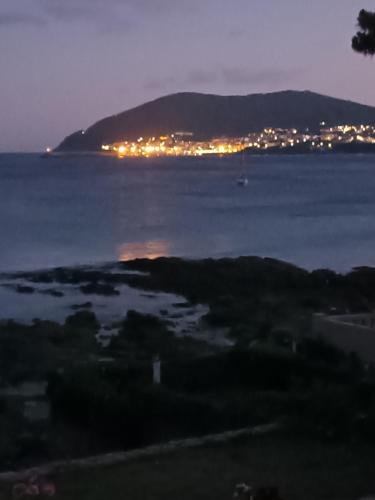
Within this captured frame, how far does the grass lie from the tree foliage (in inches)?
153

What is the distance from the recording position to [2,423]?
10.6 metres

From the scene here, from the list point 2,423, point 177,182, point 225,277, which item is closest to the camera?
point 2,423

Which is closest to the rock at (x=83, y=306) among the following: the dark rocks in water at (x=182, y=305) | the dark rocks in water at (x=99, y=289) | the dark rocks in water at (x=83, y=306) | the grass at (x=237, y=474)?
the dark rocks in water at (x=83, y=306)

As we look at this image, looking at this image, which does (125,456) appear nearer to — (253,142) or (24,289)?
(24,289)

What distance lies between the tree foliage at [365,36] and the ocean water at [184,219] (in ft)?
94.1

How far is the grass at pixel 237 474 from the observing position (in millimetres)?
6886

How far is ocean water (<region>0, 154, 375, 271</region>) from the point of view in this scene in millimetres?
43688

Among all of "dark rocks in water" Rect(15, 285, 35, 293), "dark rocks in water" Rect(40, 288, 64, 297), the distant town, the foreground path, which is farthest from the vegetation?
the distant town

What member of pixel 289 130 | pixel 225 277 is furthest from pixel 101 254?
pixel 289 130

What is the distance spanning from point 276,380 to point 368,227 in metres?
46.0

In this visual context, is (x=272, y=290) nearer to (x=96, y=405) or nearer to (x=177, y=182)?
(x=96, y=405)

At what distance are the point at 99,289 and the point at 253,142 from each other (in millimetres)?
119173

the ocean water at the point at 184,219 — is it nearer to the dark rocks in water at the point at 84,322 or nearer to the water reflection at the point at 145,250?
the water reflection at the point at 145,250

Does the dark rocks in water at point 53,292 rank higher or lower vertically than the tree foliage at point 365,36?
lower
